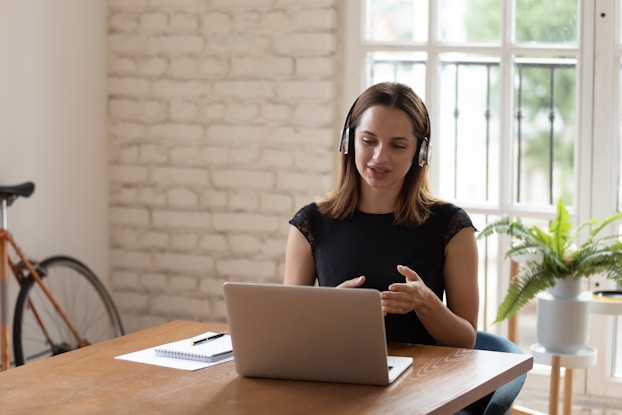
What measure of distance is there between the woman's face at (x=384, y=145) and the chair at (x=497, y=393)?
0.49 metres

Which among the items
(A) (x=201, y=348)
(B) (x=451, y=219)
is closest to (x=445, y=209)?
(B) (x=451, y=219)

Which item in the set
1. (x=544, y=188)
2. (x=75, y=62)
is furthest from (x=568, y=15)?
(x=75, y=62)

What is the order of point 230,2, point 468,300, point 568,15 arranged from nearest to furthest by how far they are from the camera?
point 468,300
point 568,15
point 230,2

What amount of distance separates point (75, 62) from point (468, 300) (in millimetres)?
2402

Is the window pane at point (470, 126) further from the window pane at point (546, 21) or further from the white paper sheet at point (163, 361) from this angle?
the white paper sheet at point (163, 361)

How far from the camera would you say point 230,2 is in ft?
13.9

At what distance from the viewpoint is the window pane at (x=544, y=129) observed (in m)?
3.93

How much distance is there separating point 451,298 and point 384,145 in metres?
0.44

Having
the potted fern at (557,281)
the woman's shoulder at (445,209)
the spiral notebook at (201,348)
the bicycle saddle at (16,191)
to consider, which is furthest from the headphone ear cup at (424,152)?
the bicycle saddle at (16,191)

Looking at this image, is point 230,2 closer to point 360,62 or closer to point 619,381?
point 360,62

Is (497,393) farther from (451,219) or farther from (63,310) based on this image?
(63,310)

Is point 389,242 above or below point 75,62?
below

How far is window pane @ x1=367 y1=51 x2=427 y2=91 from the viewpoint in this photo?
411 cm

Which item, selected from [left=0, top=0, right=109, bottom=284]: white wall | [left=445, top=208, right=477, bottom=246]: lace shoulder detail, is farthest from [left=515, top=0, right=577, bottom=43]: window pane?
[left=0, top=0, right=109, bottom=284]: white wall
